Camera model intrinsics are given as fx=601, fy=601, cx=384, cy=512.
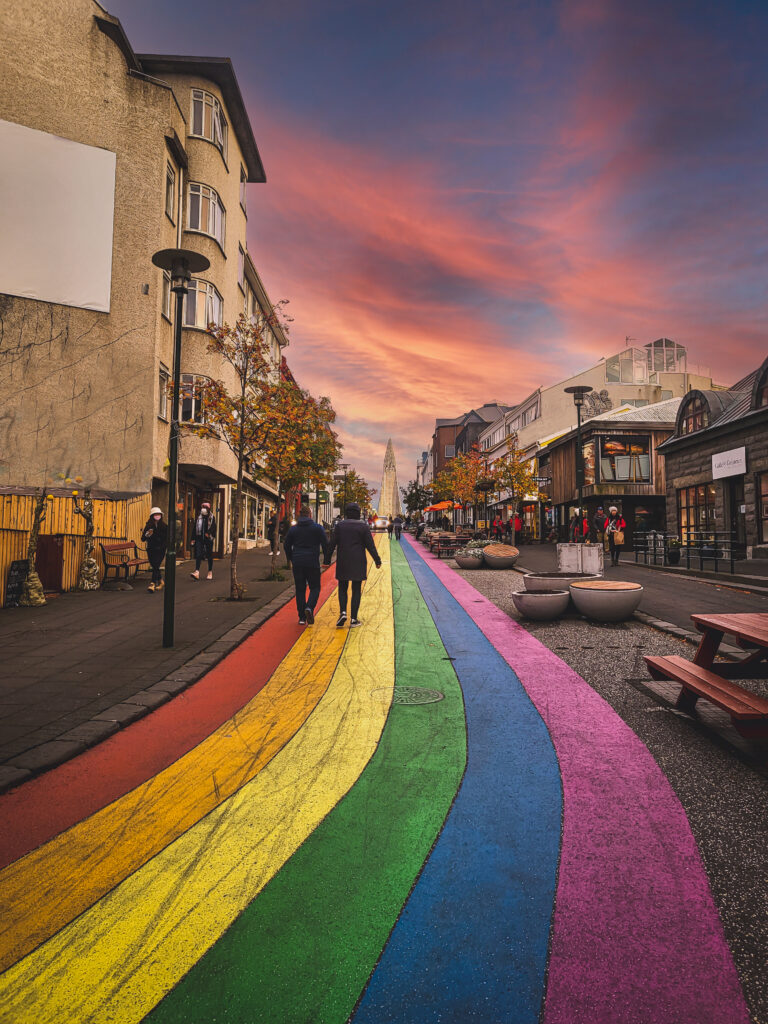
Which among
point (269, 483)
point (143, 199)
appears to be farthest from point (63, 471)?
point (269, 483)

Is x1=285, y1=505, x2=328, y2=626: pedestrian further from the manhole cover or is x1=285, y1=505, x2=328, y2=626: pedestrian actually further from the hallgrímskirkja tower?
the hallgrímskirkja tower

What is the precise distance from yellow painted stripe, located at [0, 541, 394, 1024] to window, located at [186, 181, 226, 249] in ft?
68.0

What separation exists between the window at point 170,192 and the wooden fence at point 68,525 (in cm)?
949

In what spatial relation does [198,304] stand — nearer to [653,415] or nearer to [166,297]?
[166,297]

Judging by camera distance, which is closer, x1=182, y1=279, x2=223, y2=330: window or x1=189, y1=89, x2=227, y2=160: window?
x1=182, y1=279, x2=223, y2=330: window

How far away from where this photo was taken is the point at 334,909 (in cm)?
241

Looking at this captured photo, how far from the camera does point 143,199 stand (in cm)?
Result: 1831

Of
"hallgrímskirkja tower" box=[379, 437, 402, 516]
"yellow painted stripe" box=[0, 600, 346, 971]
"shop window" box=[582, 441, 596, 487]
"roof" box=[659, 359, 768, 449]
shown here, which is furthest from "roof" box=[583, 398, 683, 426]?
"hallgrímskirkja tower" box=[379, 437, 402, 516]

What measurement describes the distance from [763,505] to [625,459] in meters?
15.4

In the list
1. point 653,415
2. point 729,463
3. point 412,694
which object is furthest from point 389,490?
point 412,694

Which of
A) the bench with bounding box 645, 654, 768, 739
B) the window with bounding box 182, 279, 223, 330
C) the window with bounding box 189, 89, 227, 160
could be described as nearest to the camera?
the bench with bounding box 645, 654, 768, 739

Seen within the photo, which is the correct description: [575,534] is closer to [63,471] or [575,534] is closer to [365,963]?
[63,471]

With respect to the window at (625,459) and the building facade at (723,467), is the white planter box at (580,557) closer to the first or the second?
the building facade at (723,467)

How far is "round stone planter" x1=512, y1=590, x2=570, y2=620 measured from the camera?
9.05 metres
